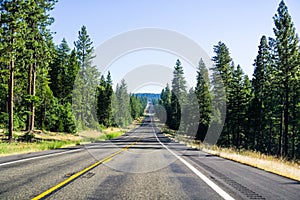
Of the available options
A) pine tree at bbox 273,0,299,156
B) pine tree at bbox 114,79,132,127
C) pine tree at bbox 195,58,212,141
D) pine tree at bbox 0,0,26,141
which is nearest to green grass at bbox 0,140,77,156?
pine tree at bbox 0,0,26,141

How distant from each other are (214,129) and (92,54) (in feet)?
102

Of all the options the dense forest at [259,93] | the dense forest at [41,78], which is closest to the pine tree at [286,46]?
the dense forest at [259,93]

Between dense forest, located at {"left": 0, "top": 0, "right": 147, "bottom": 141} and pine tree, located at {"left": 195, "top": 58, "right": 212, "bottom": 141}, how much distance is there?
77.4ft

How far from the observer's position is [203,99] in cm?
6153

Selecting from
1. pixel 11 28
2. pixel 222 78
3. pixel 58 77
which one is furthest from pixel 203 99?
pixel 11 28

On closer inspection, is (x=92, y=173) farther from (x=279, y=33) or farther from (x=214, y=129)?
(x=214, y=129)

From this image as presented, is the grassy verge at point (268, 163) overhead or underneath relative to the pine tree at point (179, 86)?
underneath

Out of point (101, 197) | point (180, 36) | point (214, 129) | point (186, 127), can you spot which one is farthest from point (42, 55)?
point (186, 127)

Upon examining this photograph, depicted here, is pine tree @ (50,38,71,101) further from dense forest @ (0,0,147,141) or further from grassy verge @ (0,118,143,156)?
grassy verge @ (0,118,143,156)

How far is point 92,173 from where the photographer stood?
971 cm

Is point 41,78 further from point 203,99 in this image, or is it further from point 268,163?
point 268,163

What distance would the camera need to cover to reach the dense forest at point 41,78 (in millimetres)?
26141

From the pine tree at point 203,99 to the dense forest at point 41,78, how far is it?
23.6m

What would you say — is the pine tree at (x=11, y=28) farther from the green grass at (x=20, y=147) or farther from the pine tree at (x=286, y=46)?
the pine tree at (x=286, y=46)
